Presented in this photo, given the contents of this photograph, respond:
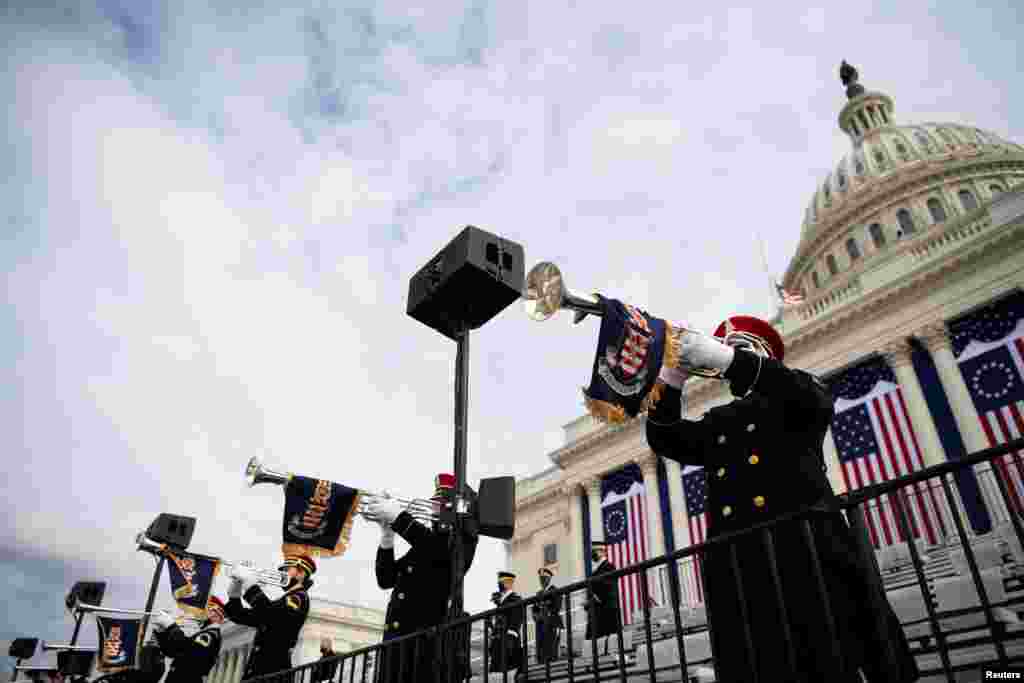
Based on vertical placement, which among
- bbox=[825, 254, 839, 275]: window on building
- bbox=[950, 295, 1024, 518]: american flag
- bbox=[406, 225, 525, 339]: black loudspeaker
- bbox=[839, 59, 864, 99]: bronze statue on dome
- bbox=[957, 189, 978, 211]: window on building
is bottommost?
bbox=[406, 225, 525, 339]: black loudspeaker

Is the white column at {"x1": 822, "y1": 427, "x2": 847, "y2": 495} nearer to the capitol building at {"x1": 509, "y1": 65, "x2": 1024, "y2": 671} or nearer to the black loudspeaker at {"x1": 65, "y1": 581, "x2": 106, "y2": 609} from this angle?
the capitol building at {"x1": 509, "y1": 65, "x2": 1024, "y2": 671}

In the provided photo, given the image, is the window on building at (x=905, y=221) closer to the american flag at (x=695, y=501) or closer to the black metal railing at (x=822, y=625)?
the american flag at (x=695, y=501)

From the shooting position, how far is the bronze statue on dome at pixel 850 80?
2726 inches

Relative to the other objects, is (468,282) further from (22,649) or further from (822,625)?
(22,649)

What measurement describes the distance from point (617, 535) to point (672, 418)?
24.1 meters

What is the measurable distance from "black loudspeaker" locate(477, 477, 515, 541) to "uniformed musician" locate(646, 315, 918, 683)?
1172mm

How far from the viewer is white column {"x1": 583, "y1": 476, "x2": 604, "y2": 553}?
28.1 metres

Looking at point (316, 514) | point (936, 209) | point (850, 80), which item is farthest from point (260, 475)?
point (850, 80)

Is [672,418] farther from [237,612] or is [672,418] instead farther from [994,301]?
[994,301]

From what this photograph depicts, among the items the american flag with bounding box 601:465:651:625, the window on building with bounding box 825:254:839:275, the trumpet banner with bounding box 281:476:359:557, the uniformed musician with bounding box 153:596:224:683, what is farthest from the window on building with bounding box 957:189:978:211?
the uniformed musician with bounding box 153:596:224:683

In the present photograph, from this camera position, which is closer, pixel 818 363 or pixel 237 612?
pixel 237 612

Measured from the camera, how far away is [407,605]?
20.6ft

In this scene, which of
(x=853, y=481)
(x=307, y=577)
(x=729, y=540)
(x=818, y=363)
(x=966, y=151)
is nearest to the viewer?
(x=729, y=540)

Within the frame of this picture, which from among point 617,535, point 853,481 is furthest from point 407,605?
point 617,535
